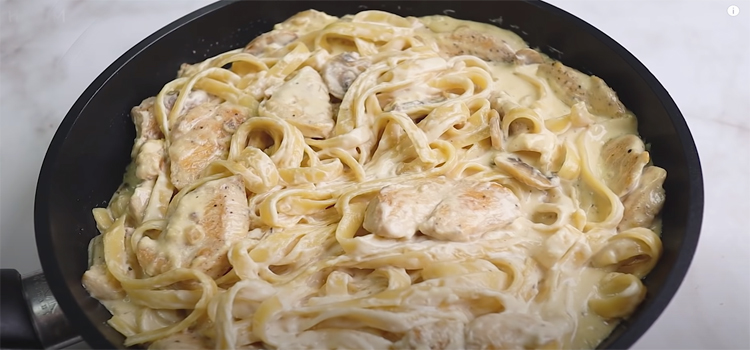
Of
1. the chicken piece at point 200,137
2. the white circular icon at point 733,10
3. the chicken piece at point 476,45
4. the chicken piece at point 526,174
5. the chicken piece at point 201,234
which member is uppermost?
the white circular icon at point 733,10

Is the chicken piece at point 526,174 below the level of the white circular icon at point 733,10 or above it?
below

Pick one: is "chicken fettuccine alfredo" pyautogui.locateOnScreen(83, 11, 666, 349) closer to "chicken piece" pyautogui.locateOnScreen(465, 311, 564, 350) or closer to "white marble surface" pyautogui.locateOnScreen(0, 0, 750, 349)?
"chicken piece" pyautogui.locateOnScreen(465, 311, 564, 350)

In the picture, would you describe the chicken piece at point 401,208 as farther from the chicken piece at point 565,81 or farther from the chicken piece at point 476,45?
the chicken piece at point 476,45

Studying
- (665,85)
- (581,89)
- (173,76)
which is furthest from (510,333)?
(665,85)

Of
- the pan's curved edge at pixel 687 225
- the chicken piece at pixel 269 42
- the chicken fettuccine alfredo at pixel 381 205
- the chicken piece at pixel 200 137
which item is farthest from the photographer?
the chicken piece at pixel 269 42

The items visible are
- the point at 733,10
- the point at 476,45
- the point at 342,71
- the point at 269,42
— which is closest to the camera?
the point at 342,71

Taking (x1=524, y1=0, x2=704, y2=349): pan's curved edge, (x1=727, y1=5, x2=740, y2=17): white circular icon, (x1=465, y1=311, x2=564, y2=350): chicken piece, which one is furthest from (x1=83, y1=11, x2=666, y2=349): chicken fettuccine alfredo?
(x1=727, y1=5, x2=740, y2=17): white circular icon

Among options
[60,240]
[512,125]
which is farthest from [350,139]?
[60,240]

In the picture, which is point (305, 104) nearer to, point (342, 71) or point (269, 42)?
point (342, 71)

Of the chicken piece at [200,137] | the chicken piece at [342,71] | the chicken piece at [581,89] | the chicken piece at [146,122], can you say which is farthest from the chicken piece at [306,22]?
the chicken piece at [581,89]
